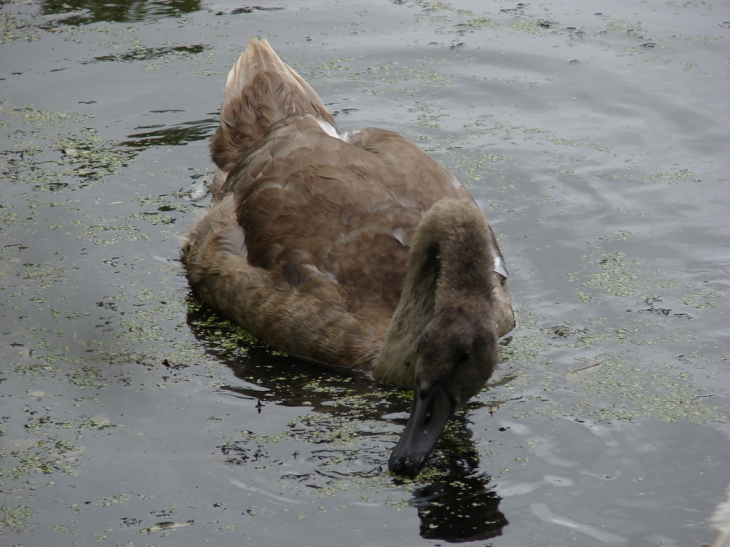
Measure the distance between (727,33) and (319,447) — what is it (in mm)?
8059

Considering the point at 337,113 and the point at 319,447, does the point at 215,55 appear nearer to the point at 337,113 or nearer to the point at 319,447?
the point at 337,113

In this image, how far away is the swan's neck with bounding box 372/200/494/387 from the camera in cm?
556

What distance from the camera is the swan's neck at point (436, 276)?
5562mm

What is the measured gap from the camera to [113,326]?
7016 millimetres

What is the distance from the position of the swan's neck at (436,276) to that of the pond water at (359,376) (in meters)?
0.26

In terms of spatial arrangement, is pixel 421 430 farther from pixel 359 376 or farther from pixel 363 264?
pixel 363 264

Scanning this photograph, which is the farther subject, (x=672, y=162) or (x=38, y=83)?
(x=38, y=83)

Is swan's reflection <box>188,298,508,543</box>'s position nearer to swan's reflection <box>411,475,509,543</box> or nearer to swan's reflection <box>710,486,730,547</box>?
swan's reflection <box>411,475,509,543</box>

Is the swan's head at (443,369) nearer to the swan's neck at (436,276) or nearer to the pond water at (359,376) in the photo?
the swan's neck at (436,276)

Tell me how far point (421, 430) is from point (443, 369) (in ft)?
1.14

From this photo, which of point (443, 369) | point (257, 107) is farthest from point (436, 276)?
point (257, 107)

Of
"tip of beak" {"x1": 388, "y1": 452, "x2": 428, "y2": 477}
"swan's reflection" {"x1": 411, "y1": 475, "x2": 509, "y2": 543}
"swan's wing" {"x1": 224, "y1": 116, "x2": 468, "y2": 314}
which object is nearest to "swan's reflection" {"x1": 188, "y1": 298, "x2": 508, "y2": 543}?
"swan's reflection" {"x1": 411, "y1": 475, "x2": 509, "y2": 543}

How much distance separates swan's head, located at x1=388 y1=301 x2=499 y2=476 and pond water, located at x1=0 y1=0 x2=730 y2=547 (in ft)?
0.79

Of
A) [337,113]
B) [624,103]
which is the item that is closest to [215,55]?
[337,113]
